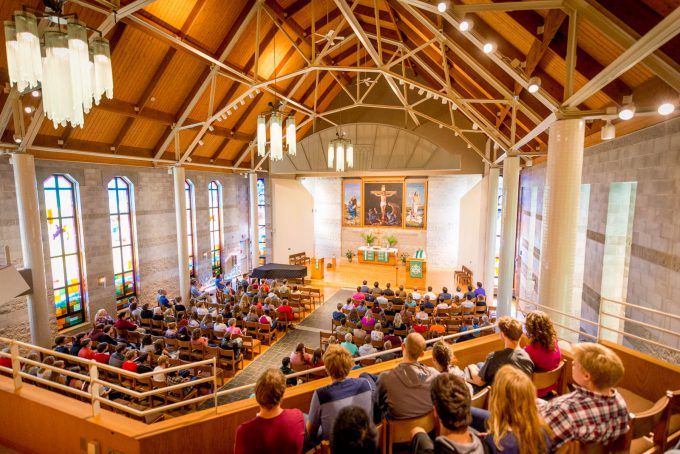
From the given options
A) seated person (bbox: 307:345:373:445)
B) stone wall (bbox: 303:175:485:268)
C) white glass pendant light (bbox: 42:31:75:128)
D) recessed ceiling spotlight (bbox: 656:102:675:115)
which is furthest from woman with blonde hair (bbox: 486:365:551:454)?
stone wall (bbox: 303:175:485:268)

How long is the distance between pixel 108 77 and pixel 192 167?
471 inches

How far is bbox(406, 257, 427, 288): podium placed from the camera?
1466 centimetres

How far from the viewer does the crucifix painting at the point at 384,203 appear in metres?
18.4

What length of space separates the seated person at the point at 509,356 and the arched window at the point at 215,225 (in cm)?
1403

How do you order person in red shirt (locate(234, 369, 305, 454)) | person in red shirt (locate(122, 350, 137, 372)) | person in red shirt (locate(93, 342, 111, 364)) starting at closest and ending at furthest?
person in red shirt (locate(234, 369, 305, 454)), person in red shirt (locate(122, 350, 137, 372)), person in red shirt (locate(93, 342, 111, 364))

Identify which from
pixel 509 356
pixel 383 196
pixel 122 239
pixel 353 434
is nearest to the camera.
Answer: pixel 353 434

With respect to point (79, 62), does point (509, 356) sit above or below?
below

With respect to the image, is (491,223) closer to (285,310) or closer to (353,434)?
(285,310)

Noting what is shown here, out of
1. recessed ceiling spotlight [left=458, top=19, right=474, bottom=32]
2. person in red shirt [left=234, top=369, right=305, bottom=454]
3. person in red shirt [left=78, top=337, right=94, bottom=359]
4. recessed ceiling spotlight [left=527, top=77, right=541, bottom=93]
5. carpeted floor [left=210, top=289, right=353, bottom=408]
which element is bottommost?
carpeted floor [left=210, top=289, right=353, bottom=408]

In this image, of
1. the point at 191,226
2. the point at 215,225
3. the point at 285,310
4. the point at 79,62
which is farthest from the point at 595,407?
the point at 215,225

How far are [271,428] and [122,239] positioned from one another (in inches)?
464

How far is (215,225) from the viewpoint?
15711 millimetres

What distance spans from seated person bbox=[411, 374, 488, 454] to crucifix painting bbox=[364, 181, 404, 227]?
16.7m

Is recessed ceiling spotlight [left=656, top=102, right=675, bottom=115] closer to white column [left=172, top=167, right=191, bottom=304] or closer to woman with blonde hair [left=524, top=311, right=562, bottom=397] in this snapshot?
woman with blonde hair [left=524, top=311, right=562, bottom=397]
